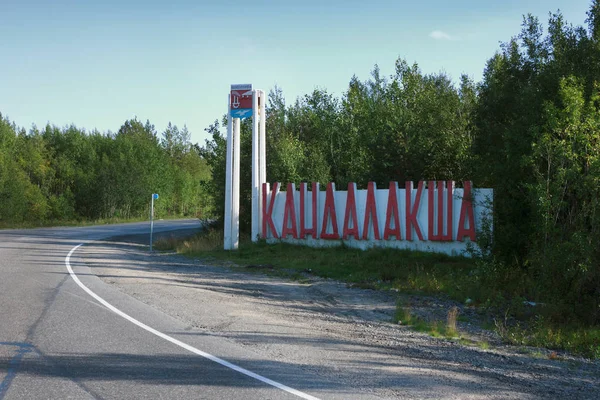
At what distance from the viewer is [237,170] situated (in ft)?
86.7

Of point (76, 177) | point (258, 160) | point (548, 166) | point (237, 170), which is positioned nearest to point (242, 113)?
point (258, 160)

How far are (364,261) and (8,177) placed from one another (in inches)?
1868

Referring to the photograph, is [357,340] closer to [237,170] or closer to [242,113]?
[237,170]

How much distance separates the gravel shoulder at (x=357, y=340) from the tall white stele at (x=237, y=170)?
8.91 metres

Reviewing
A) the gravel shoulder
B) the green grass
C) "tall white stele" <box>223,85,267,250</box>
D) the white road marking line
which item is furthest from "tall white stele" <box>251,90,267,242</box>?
the white road marking line

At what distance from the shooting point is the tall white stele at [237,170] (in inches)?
1033

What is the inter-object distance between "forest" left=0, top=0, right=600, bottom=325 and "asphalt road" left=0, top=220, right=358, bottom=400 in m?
7.16

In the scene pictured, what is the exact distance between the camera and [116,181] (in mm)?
67312

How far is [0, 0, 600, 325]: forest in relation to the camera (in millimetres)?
12117

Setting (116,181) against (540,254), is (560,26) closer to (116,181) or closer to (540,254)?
(540,254)

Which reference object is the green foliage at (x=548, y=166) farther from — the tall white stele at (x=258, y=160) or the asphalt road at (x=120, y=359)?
the tall white stele at (x=258, y=160)

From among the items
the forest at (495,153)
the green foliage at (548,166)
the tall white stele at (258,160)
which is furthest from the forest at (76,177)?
the green foliage at (548,166)

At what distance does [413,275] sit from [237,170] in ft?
39.5

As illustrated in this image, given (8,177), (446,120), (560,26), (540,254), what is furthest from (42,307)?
(8,177)
